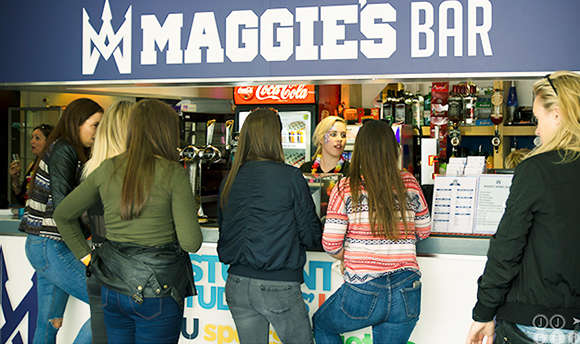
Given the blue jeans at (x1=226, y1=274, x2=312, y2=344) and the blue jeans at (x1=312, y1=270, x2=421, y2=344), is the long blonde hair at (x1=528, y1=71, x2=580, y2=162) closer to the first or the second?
the blue jeans at (x1=312, y1=270, x2=421, y2=344)

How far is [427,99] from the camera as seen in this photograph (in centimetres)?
543

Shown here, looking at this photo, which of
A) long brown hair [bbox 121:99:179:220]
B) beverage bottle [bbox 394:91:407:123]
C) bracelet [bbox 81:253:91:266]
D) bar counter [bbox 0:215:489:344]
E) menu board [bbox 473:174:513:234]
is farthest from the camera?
beverage bottle [bbox 394:91:407:123]

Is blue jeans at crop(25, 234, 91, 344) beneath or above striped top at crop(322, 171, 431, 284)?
beneath

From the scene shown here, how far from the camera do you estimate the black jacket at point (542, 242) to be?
70.2 inches

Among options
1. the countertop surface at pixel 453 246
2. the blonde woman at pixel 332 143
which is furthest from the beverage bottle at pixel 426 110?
the countertop surface at pixel 453 246

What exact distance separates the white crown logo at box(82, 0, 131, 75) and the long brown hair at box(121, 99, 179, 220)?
4.29ft

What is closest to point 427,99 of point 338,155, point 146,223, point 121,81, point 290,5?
point 338,155

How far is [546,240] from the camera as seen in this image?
71.1 inches

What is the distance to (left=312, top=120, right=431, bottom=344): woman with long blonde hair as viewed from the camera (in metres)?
2.43

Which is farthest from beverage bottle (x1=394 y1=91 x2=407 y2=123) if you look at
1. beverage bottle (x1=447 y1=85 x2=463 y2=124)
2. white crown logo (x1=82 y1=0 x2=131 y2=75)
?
white crown logo (x1=82 y1=0 x2=131 y2=75)

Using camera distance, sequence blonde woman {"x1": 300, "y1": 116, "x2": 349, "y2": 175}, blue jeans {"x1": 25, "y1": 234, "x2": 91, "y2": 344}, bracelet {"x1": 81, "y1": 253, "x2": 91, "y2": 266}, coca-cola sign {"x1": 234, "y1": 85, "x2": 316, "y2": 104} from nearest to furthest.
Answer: bracelet {"x1": 81, "y1": 253, "x2": 91, "y2": 266}, blue jeans {"x1": 25, "y1": 234, "x2": 91, "y2": 344}, blonde woman {"x1": 300, "y1": 116, "x2": 349, "y2": 175}, coca-cola sign {"x1": 234, "y1": 85, "x2": 316, "y2": 104}

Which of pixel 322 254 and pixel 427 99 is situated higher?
pixel 427 99

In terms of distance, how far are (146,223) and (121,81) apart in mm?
1621

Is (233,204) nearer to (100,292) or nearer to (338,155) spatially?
(100,292)
